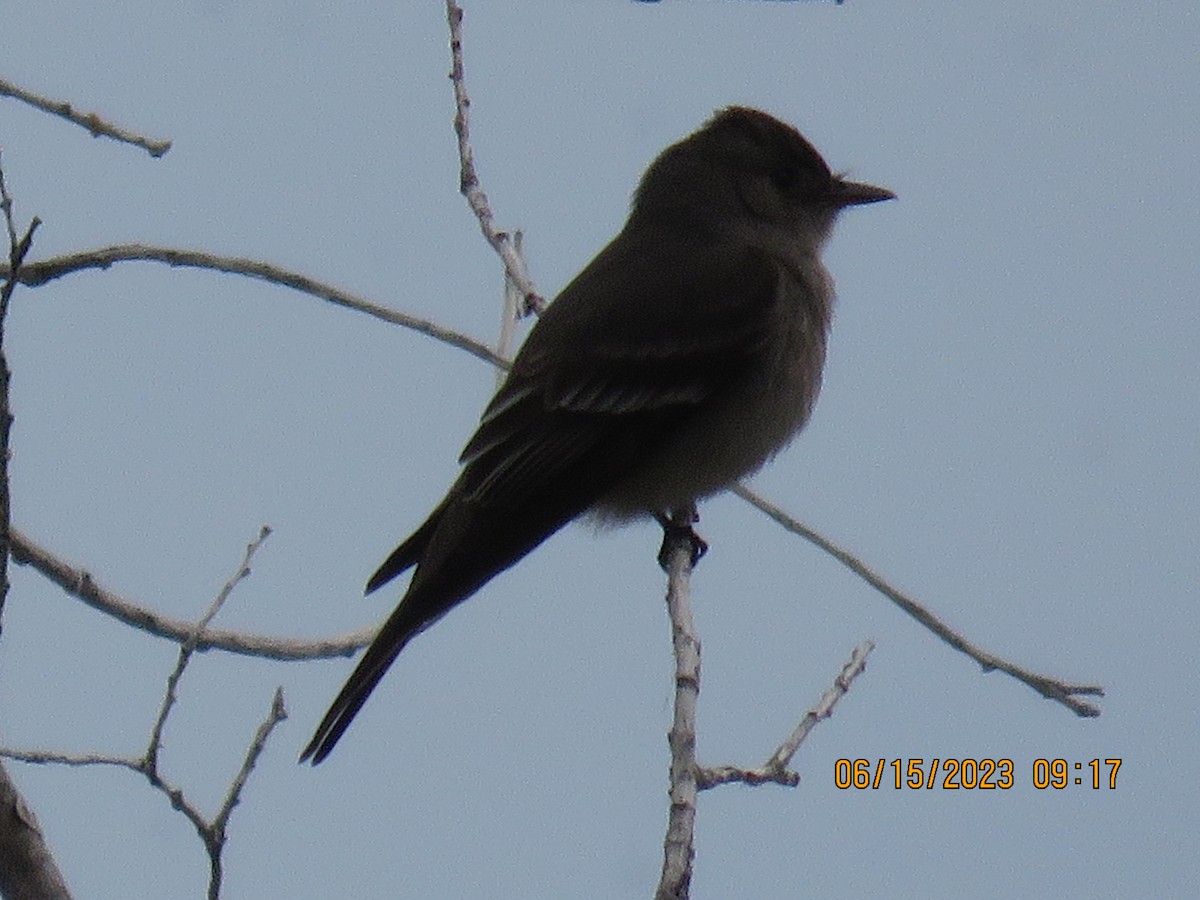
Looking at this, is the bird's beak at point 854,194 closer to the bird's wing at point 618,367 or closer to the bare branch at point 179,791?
the bird's wing at point 618,367

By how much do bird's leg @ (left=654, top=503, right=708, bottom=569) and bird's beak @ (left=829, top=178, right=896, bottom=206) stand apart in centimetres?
155

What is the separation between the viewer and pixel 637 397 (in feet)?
19.2


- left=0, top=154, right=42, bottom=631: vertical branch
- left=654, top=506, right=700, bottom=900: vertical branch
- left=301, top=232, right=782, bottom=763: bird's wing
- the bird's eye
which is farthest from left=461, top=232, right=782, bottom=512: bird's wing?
left=0, top=154, right=42, bottom=631: vertical branch

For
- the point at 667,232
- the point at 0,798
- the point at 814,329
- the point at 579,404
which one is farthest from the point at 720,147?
the point at 0,798

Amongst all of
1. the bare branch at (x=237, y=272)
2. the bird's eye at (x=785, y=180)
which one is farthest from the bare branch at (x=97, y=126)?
the bird's eye at (x=785, y=180)

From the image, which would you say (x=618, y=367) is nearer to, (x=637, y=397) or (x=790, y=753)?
(x=637, y=397)

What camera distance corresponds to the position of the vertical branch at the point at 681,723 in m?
3.27

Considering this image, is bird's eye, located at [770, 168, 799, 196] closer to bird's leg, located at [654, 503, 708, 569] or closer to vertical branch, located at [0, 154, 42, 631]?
bird's leg, located at [654, 503, 708, 569]

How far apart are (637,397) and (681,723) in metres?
2.08

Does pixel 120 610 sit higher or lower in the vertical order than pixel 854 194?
lower

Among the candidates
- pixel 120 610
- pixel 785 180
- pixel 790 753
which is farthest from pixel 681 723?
pixel 785 180

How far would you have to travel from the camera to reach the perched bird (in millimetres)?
5559

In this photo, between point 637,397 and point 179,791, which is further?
point 637,397

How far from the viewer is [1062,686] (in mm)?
4695
